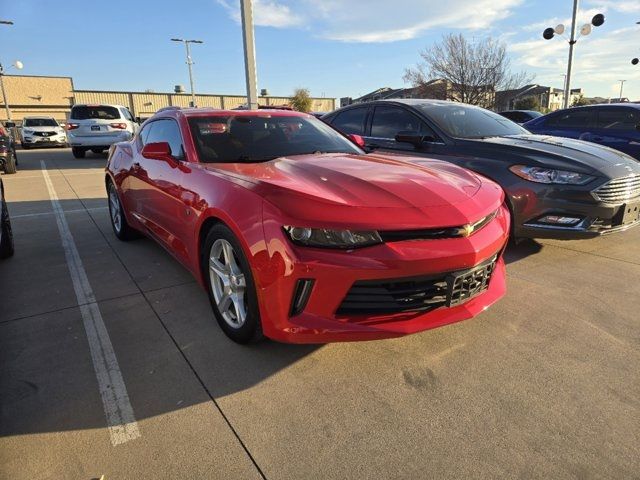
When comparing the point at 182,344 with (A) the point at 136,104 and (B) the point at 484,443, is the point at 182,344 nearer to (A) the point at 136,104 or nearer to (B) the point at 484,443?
(B) the point at 484,443

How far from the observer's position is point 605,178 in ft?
13.1

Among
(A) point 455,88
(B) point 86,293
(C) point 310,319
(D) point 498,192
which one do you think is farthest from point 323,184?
(A) point 455,88

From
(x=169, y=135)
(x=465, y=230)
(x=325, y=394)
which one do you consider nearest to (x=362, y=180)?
(x=465, y=230)

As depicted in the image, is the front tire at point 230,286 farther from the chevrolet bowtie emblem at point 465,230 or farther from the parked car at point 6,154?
the parked car at point 6,154

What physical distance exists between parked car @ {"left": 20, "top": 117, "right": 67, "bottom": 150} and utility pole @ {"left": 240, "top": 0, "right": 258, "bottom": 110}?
17.5 meters

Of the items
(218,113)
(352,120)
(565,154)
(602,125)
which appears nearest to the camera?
(218,113)

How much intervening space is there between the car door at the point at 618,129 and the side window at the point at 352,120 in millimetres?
4162

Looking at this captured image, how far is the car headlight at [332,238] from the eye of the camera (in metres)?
2.16

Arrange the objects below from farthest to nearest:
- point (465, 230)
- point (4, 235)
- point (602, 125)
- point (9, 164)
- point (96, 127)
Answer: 1. point (96, 127)
2. point (9, 164)
3. point (602, 125)
4. point (4, 235)
5. point (465, 230)

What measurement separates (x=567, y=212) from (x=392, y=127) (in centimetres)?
238

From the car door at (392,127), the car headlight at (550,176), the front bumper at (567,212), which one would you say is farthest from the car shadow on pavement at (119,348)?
the car door at (392,127)

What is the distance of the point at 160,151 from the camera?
3396 millimetres

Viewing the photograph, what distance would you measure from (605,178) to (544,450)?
9.95ft

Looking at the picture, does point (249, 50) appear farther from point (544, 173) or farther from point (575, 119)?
point (544, 173)
